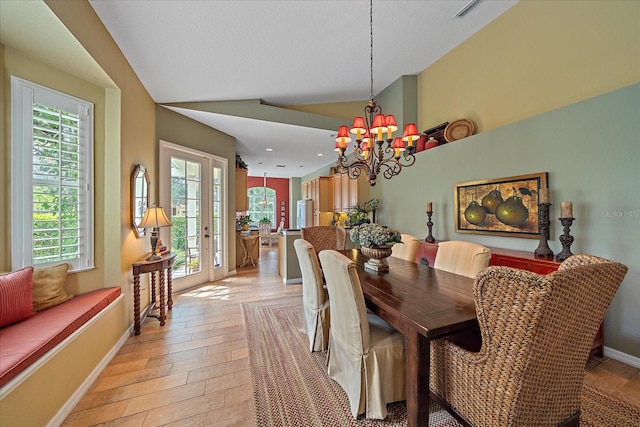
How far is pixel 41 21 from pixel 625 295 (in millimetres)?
5060

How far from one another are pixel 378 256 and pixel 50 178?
9.71ft

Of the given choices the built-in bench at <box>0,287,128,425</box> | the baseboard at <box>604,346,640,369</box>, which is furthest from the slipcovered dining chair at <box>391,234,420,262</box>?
the built-in bench at <box>0,287,128,425</box>

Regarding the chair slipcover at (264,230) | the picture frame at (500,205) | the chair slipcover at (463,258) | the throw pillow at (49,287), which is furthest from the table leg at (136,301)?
the chair slipcover at (264,230)

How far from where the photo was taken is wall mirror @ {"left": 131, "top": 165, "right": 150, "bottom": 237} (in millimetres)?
2848

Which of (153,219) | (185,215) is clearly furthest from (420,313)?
(185,215)

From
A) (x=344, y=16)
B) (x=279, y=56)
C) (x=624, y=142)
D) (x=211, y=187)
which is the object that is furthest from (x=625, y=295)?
(x=211, y=187)

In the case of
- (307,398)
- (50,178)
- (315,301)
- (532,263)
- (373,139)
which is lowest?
(307,398)

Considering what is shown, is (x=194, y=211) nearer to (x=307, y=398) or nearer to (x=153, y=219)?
(x=153, y=219)

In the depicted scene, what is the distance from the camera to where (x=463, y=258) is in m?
2.17

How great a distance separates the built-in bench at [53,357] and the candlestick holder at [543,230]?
408cm

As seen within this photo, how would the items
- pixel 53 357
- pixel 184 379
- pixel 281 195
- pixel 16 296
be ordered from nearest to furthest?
pixel 53 357 < pixel 16 296 < pixel 184 379 < pixel 281 195

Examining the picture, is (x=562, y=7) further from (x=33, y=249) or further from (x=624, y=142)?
(x=33, y=249)

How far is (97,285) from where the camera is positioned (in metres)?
2.48

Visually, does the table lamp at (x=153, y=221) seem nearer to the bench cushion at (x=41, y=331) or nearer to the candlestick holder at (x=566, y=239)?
the bench cushion at (x=41, y=331)
